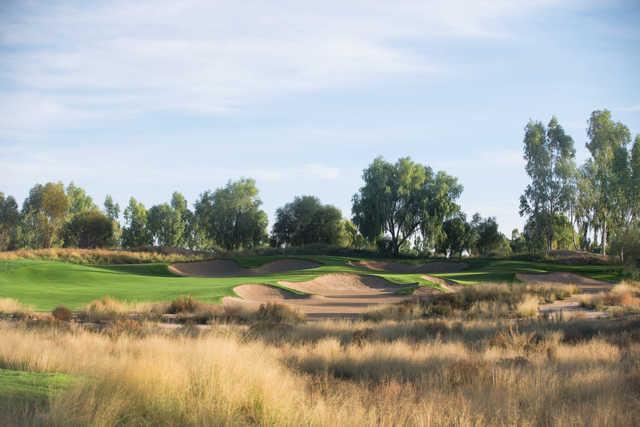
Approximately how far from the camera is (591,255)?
48.8 m

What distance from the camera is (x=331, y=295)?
3033 centimetres

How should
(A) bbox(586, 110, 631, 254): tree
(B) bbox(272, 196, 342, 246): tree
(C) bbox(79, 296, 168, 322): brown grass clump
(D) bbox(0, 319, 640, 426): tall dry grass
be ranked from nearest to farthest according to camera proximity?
(D) bbox(0, 319, 640, 426): tall dry grass < (C) bbox(79, 296, 168, 322): brown grass clump < (A) bbox(586, 110, 631, 254): tree < (B) bbox(272, 196, 342, 246): tree

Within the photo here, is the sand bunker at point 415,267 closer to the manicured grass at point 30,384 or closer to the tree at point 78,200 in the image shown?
the manicured grass at point 30,384

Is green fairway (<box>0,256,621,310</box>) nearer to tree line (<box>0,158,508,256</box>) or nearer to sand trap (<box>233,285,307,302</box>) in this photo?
sand trap (<box>233,285,307,302</box>)

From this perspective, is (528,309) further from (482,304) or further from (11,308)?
(11,308)

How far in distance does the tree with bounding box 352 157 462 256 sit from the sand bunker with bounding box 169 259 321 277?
1673cm

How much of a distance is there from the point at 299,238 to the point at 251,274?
33.9 m

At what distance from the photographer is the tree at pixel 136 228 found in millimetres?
93000

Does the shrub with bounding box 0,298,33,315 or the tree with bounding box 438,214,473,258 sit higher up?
the tree with bounding box 438,214,473,258

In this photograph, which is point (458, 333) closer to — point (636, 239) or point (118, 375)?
point (118, 375)

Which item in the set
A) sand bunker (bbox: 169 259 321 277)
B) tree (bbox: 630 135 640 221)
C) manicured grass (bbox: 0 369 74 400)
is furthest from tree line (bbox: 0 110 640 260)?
manicured grass (bbox: 0 369 74 400)

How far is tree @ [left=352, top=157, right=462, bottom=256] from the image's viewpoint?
61312 millimetres

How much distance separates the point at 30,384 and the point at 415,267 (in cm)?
4548

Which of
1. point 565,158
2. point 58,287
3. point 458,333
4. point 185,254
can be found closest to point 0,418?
point 458,333
